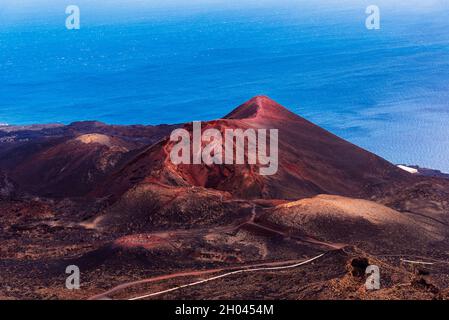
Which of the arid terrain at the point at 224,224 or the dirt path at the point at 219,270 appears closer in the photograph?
the arid terrain at the point at 224,224

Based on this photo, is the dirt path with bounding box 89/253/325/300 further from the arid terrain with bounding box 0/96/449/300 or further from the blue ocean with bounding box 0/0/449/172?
the blue ocean with bounding box 0/0/449/172

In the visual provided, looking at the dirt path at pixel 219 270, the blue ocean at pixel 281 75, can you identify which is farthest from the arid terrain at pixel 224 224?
the blue ocean at pixel 281 75

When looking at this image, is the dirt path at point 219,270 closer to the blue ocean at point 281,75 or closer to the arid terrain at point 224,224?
the arid terrain at point 224,224

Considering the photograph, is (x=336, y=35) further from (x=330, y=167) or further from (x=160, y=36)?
(x=330, y=167)

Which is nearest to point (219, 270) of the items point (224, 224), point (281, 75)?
point (224, 224)

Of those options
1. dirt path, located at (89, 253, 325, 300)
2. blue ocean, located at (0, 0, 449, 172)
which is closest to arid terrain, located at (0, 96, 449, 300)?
dirt path, located at (89, 253, 325, 300)

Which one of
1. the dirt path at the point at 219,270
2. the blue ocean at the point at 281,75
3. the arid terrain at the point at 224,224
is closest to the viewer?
the arid terrain at the point at 224,224
